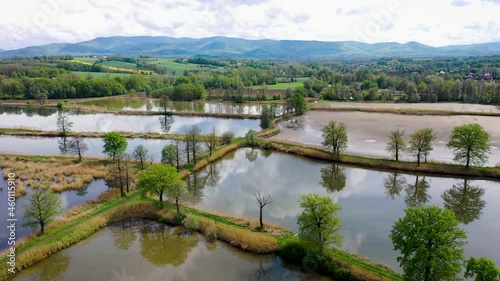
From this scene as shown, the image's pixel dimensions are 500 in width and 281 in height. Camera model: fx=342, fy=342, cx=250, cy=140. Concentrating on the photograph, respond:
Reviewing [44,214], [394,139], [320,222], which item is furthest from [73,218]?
[394,139]

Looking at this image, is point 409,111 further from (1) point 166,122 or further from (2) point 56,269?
(2) point 56,269

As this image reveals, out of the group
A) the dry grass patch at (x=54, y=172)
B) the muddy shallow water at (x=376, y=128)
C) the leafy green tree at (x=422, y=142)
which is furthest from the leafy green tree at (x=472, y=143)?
the dry grass patch at (x=54, y=172)

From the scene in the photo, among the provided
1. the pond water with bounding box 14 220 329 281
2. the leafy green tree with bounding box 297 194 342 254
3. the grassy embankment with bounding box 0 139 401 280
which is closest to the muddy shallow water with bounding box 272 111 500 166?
the grassy embankment with bounding box 0 139 401 280

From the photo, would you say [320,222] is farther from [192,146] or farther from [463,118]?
[463,118]

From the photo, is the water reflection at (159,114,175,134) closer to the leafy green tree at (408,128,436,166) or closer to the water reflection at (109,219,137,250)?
the water reflection at (109,219,137,250)

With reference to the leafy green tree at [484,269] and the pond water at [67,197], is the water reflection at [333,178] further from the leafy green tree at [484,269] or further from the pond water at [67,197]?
the pond water at [67,197]

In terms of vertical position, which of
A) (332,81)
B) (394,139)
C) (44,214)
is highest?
(332,81)

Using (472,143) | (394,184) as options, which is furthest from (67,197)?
(472,143)
